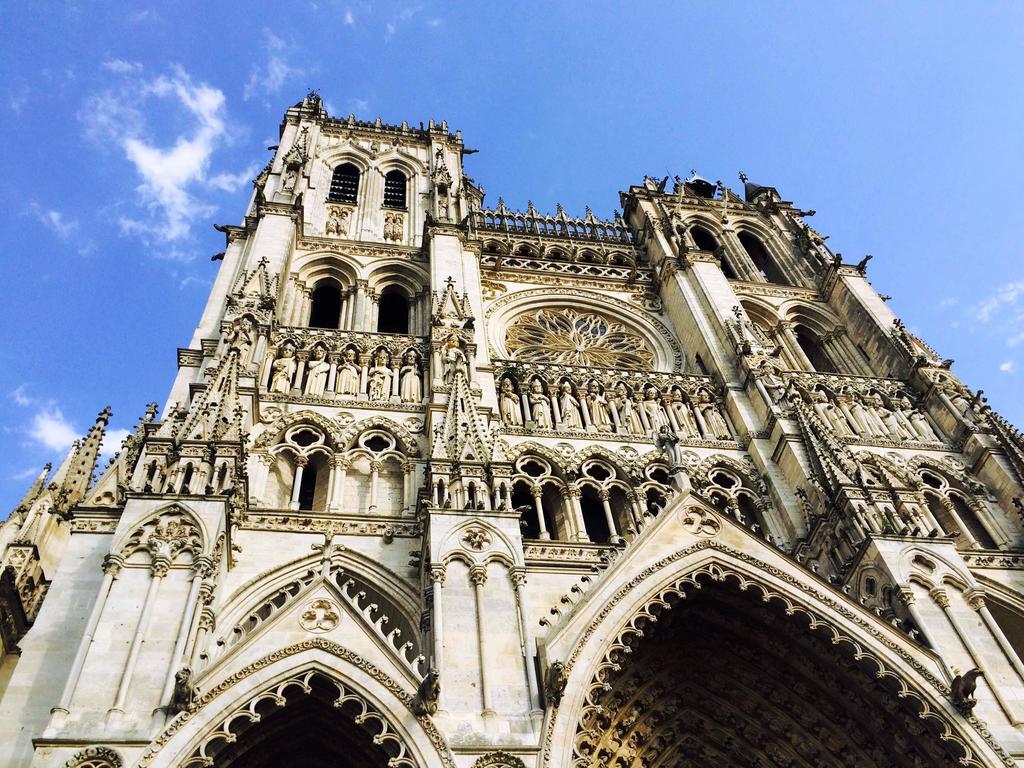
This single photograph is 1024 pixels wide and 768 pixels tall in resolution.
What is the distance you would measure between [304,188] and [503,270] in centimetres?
564

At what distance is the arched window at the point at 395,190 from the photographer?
82.6ft

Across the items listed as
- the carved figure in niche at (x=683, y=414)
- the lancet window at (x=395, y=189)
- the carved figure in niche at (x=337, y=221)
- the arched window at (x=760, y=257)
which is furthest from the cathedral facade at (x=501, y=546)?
the arched window at (x=760, y=257)

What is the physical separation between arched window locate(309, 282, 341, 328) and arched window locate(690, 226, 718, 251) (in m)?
11.5

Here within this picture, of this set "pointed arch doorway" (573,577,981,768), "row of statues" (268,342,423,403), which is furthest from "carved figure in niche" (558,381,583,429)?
"pointed arch doorway" (573,577,981,768)

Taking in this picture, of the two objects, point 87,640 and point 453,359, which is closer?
point 87,640

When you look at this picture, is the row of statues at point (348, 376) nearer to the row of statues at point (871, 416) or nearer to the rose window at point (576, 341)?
the rose window at point (576, 341)

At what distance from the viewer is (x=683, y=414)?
59.1 feet

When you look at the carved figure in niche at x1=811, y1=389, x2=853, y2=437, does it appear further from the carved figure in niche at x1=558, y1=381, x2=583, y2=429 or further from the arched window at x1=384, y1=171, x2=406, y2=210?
the arched window at x1=384, y1=171, x2=406, y2=210

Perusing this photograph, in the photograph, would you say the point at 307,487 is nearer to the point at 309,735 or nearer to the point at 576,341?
the point at 309,735

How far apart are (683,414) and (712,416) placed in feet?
2.05

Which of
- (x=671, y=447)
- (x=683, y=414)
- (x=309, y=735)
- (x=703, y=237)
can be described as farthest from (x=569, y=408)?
(x=703, y=237)

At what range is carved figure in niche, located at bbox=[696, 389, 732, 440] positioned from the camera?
695 inches

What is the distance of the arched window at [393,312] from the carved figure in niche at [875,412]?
1061 cm

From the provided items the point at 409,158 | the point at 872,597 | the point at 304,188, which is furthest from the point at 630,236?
the point at 872,597
